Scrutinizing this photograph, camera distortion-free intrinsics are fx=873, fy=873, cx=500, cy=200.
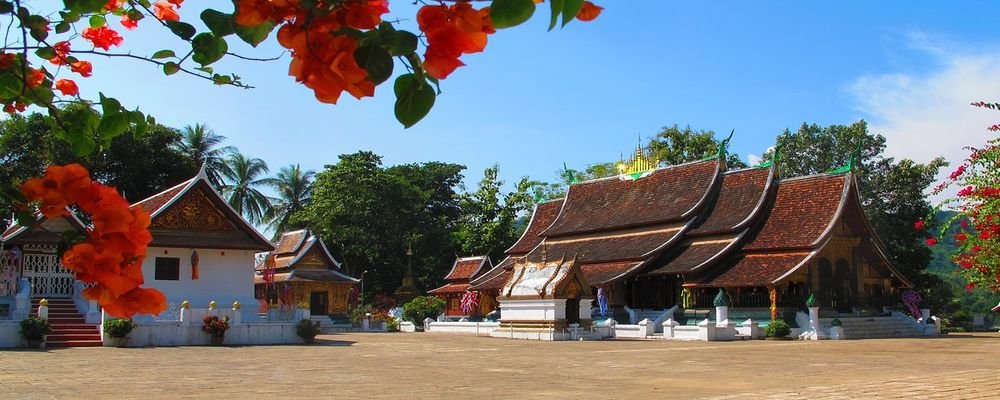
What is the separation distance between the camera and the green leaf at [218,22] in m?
1.97

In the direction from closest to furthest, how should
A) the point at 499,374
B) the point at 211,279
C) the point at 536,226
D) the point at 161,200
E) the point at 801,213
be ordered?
1. the point at 499,374
2. the point at 211,279
3. the point at 161,200
4. the point at 801,213
5. the point at 536,226

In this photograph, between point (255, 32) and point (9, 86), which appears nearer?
point (255, 32)

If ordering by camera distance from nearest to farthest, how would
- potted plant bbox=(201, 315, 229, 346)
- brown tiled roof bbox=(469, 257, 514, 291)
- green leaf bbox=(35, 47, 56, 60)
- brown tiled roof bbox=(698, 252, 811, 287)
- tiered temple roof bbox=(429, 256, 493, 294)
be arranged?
green leaf bbox=(35, 47, 56, 60) → potted plant bbox=(201, 315, 229, 346) → brown tiled roof bbox=(698, 252, 811, 287) → brown tiled roof bbox=(469, 257, 514, 291) → tiered temple roof bbox=(429, 256, 493, 294)

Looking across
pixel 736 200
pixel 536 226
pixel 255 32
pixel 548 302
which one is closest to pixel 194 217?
pixel 548 302

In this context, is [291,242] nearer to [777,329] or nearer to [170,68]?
[777,329]

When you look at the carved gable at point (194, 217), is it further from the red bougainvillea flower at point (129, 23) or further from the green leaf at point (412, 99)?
the green leaf at point (412, 99)

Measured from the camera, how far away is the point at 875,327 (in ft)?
81.7

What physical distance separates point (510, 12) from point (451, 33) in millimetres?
127

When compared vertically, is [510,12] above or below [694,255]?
below

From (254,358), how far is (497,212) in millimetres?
32822

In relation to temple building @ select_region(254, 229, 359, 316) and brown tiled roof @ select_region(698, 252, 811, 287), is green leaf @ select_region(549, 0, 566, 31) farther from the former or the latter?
temple building @ select_region(254, 229, 359, 316)

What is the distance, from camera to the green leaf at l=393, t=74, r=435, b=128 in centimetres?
155

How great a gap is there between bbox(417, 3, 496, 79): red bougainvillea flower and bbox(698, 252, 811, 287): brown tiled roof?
23.6 m

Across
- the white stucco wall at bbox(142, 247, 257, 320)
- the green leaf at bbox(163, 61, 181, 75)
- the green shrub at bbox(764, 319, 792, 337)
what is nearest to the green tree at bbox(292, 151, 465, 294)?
the white stucco wall at bbox(142, 247, 257, 320)
